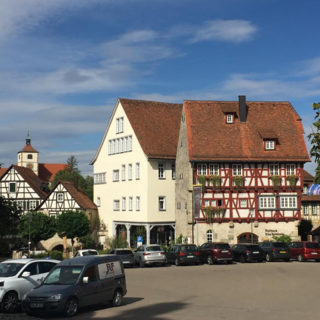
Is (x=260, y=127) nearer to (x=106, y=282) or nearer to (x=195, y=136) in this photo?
(x=195, y=136)

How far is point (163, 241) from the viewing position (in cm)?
6081

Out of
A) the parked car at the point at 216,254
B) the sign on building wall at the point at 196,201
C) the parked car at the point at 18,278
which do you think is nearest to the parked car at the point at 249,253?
the parked car at the point at 216,254

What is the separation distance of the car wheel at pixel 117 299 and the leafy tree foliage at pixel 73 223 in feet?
150

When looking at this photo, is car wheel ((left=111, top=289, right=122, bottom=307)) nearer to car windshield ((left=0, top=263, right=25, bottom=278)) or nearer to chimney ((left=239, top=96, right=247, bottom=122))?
car windshield ((left=0, top=263, right=25, bottom=278))

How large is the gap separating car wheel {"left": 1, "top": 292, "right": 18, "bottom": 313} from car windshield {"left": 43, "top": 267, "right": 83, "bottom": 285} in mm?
1319

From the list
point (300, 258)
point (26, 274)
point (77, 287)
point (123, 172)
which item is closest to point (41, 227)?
point (123, 172)

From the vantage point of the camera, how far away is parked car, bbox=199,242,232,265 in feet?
126

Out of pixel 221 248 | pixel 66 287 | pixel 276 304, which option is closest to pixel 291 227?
pixel 221 248

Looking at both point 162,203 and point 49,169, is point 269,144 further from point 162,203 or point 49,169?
point 49,169

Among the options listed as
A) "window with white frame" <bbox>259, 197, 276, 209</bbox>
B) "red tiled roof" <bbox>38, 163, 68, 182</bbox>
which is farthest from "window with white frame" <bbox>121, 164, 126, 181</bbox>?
"red tiled roof" <bbox>38, 163, 68, 182</bbox>

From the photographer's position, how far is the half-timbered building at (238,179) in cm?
5359

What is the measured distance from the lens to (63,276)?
17938mm

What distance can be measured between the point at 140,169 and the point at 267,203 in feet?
42.7

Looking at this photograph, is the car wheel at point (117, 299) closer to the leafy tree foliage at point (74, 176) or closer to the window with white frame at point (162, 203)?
the window with white frame at point (162, 203)
